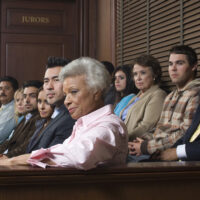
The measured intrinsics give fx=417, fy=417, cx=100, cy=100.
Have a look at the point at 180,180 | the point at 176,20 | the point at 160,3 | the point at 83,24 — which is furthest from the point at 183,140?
the point at 83,24

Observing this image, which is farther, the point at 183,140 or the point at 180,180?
the point at 183,140

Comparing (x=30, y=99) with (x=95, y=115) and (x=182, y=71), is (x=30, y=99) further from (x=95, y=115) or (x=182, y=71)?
(x=95, y=115)

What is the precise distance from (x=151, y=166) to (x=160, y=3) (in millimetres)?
3189

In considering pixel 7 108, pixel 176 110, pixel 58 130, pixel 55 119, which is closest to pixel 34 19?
pixel 7 108

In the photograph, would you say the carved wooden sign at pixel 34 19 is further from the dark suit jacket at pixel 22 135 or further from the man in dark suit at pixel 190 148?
the man in dark suit at pixel 190 148

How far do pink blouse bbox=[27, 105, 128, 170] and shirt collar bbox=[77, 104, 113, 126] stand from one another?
0.02m

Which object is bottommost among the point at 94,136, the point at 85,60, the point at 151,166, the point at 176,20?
the point at 151,166

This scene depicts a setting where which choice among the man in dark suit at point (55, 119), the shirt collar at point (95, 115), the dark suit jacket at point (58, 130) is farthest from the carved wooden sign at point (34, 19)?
the shirt collar at point (95, 115)

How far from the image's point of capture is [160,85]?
4.10 m

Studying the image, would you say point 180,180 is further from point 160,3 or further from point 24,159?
point 160,3

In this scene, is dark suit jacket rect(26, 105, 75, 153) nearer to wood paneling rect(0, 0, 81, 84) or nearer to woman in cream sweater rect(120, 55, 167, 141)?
woman in cream sweater rect(120, 55, 167, 141)

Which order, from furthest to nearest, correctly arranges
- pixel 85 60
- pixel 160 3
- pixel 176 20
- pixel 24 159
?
pixel 160 3 → pixel 176 20 → pixel 85 60 → pixel 24 159

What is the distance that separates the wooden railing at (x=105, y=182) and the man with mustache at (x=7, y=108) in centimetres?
370

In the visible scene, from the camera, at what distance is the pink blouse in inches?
58.4
